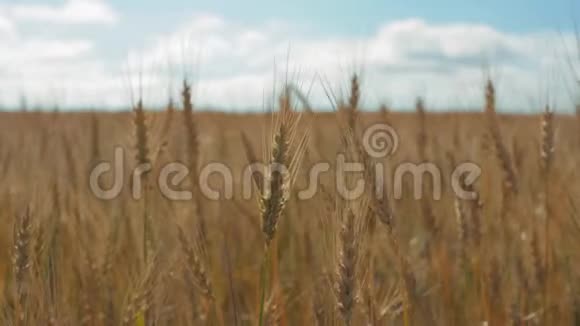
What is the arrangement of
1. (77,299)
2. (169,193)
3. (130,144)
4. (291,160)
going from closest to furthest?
1. (291,160)
2. (130,144)
3. (77,299)
4. (169,193)

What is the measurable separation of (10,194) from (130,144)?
2.36ft

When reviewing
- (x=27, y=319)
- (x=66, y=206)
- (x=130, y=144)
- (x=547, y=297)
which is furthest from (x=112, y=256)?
(x=547, y=297)

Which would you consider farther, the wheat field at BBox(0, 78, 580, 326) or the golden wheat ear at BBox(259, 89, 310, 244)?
the wheat field at BBox(0, 78, 580, 326)

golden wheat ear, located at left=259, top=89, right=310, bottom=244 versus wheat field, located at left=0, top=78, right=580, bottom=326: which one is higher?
golden wheat ear, located at left=259, top=89, right=310, bottom=244

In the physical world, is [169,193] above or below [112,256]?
above

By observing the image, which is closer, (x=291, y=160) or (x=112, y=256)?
(x=291, y=160)

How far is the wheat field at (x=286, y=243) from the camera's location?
1.16m

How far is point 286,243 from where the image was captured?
106 inches

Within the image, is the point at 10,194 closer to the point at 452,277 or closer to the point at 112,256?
the point at 112,256

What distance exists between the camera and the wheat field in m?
1.16

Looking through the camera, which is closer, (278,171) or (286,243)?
(278,171)

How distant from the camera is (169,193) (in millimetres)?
2135

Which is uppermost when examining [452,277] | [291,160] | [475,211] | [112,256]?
[291,160]

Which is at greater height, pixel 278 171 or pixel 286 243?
pixel 278 171
